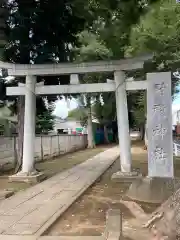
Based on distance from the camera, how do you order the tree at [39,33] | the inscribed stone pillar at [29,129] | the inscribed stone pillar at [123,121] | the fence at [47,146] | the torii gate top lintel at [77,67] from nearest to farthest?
the torii gate top lintel at [77,67] < the inscribed stone pillar at [123,121] < the inscribed stone pillar at [29,129] < the tree at [39,33] < the fence at [47,146]

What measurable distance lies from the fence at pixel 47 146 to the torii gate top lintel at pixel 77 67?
434 centimetres

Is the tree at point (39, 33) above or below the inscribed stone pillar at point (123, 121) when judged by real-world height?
above

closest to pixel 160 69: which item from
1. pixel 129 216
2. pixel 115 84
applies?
pixel 115 84

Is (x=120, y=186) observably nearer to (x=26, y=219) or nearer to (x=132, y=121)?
(x=26, y=219)

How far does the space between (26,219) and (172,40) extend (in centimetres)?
888

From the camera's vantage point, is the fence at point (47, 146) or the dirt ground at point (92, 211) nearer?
the dirt ground at point (92, 211)

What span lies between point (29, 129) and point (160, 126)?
452 cm

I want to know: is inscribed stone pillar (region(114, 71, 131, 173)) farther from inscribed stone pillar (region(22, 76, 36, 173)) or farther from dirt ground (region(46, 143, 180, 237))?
inscribed stone pillar (region(22, 76, 36, 173))

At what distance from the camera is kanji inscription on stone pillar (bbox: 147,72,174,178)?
10078 millimetres

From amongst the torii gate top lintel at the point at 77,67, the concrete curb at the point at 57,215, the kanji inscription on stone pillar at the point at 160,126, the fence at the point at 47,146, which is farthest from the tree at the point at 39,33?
the concrete curb at the point at 57,215

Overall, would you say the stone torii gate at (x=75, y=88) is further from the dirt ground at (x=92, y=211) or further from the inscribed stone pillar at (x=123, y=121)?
the dirt ground at (x=92, y=211)

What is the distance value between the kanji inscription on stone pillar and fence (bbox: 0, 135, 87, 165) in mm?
7462

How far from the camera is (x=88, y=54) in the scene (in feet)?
78.7

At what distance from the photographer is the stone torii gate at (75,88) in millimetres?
12008
